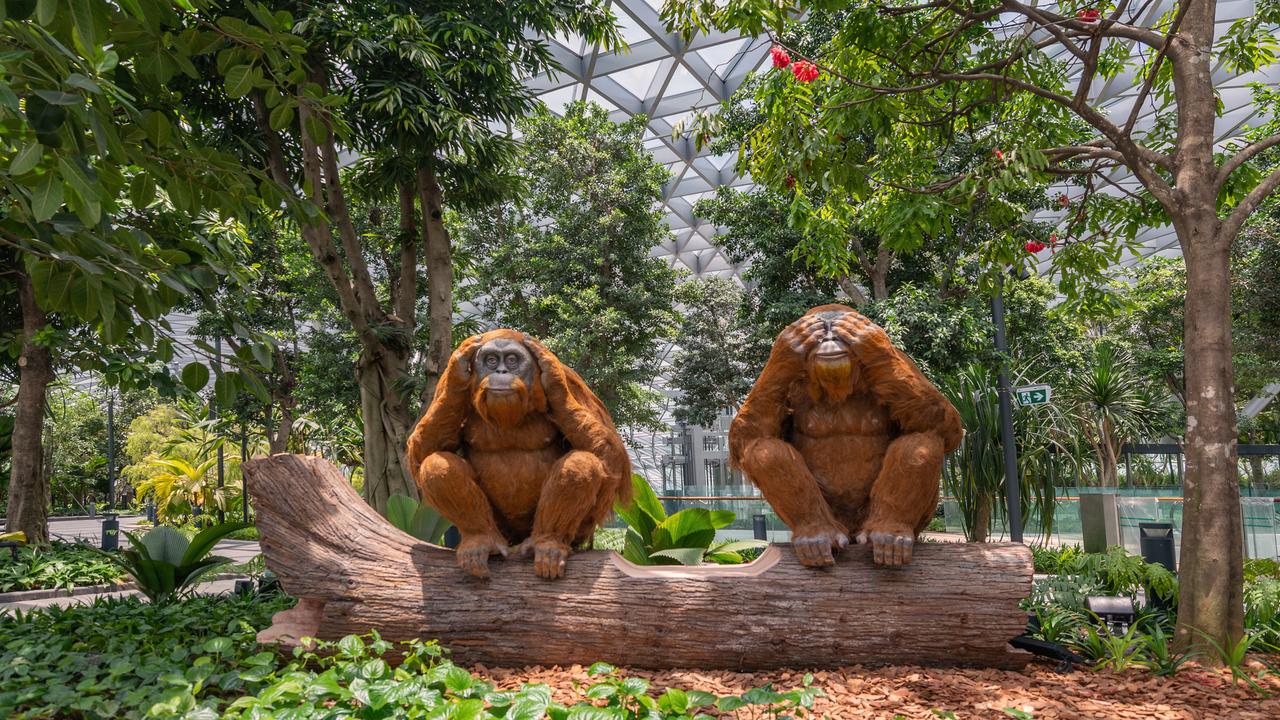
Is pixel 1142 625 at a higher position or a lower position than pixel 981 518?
lower

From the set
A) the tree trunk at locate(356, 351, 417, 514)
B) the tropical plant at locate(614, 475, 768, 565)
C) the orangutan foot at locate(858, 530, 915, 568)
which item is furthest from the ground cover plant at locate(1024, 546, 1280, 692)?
the tree trunk at locate(356, 351, 417, 514)

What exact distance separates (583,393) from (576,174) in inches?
431

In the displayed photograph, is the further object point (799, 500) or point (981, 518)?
point (981, 518)

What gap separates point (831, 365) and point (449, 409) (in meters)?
1.86

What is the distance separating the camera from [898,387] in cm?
358

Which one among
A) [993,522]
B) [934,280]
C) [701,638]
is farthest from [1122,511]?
[701,638]

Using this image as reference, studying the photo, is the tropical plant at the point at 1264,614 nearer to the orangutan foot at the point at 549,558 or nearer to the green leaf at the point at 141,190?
the orangutan foot at the point at 549,558

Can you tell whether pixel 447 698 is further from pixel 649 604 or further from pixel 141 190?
pixel 141 190

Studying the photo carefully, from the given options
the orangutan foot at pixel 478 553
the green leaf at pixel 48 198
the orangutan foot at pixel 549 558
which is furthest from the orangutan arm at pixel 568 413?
the green leaf at pixel 48 198

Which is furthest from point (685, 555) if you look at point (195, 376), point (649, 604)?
point (195, 376)

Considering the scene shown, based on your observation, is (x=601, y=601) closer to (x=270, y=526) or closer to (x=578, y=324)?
(x=270, y=526)

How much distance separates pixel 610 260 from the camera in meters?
14.0

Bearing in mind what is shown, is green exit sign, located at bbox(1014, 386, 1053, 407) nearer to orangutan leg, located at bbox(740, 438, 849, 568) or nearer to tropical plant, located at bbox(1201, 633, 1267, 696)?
tropical plant, located at bbox(1201, 633, 1267, 696)

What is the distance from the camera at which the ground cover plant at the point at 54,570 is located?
26.8ft
